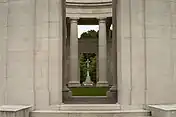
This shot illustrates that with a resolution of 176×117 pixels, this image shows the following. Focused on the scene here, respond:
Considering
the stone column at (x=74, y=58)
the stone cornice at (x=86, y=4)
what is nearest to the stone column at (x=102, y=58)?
the stone cornice at (x=86, y=4)

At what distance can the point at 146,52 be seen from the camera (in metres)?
18.4

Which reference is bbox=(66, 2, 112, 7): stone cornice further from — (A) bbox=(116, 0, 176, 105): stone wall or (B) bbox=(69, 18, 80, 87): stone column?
(A) bbox=(116, 0, 176, 105): stone wall

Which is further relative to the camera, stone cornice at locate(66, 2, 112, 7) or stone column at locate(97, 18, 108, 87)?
stone column at locate(97, 18, 108, 87)

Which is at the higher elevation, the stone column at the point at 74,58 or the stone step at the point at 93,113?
the stone column at the point at 74,58

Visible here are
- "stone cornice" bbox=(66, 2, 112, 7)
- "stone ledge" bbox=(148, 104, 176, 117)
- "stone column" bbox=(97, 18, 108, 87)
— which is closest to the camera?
"stone ledge" bbox=(148, 104, 176, 117)

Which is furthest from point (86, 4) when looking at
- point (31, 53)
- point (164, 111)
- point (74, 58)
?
point (164, 111)

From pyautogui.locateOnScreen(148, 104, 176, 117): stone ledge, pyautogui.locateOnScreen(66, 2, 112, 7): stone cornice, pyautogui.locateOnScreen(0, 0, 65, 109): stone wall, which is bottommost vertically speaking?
pyautogui.locateOnScreen(148, 104, 176, 117): stone ledge

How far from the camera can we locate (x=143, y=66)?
18375mm

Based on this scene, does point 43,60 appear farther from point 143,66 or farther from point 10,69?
point 143,66

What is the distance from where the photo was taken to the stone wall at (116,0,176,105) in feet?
60.2

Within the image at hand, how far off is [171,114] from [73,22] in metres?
40.6

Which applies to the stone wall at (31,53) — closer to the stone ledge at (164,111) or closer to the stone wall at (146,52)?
the stone wall at (146,52)

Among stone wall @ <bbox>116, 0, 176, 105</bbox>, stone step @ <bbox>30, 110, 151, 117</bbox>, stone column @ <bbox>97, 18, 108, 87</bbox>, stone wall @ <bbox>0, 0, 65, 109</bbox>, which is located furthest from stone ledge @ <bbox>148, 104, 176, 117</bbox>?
stone column @ <bbox>97, 18, 108, 87</bbox>

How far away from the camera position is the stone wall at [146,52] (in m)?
18.3
